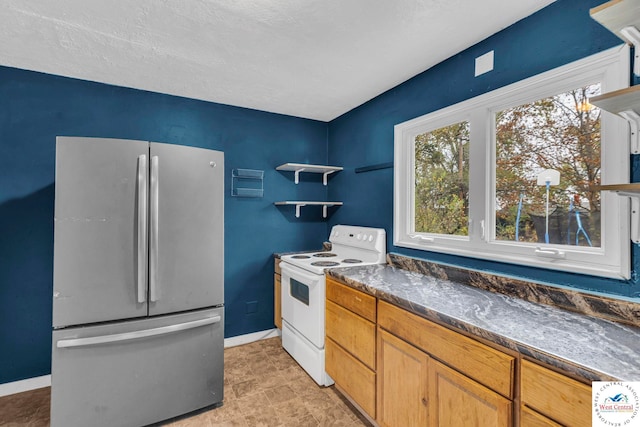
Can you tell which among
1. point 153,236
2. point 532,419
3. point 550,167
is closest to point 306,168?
point 153,236

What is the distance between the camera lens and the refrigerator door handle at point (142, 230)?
69.0 inches

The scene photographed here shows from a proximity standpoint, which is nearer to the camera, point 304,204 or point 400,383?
point 400,383

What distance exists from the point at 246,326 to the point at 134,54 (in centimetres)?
250

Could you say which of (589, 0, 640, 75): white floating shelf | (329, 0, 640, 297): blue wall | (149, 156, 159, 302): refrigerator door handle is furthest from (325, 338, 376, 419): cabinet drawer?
(589, 0, 640, 75): white floating shelf

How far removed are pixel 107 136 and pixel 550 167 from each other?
3.14m

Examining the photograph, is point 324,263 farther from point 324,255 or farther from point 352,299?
point 352,299

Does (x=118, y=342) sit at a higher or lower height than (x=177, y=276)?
lower

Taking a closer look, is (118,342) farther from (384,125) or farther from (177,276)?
(384,125)

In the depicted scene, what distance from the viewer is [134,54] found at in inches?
78.4

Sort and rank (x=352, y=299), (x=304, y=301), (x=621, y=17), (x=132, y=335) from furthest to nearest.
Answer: (x=304, y=301) < (x=352, y=299) < (x=132, y=335) < (x=621, y=17)

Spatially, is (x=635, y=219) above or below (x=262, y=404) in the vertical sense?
above

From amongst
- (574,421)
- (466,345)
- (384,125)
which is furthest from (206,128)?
(574,421)

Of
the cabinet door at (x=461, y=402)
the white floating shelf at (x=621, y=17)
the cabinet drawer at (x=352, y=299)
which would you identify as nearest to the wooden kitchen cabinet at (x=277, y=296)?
the cabinet drawer at (x=352, y=299)

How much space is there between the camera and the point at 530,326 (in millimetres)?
1141
